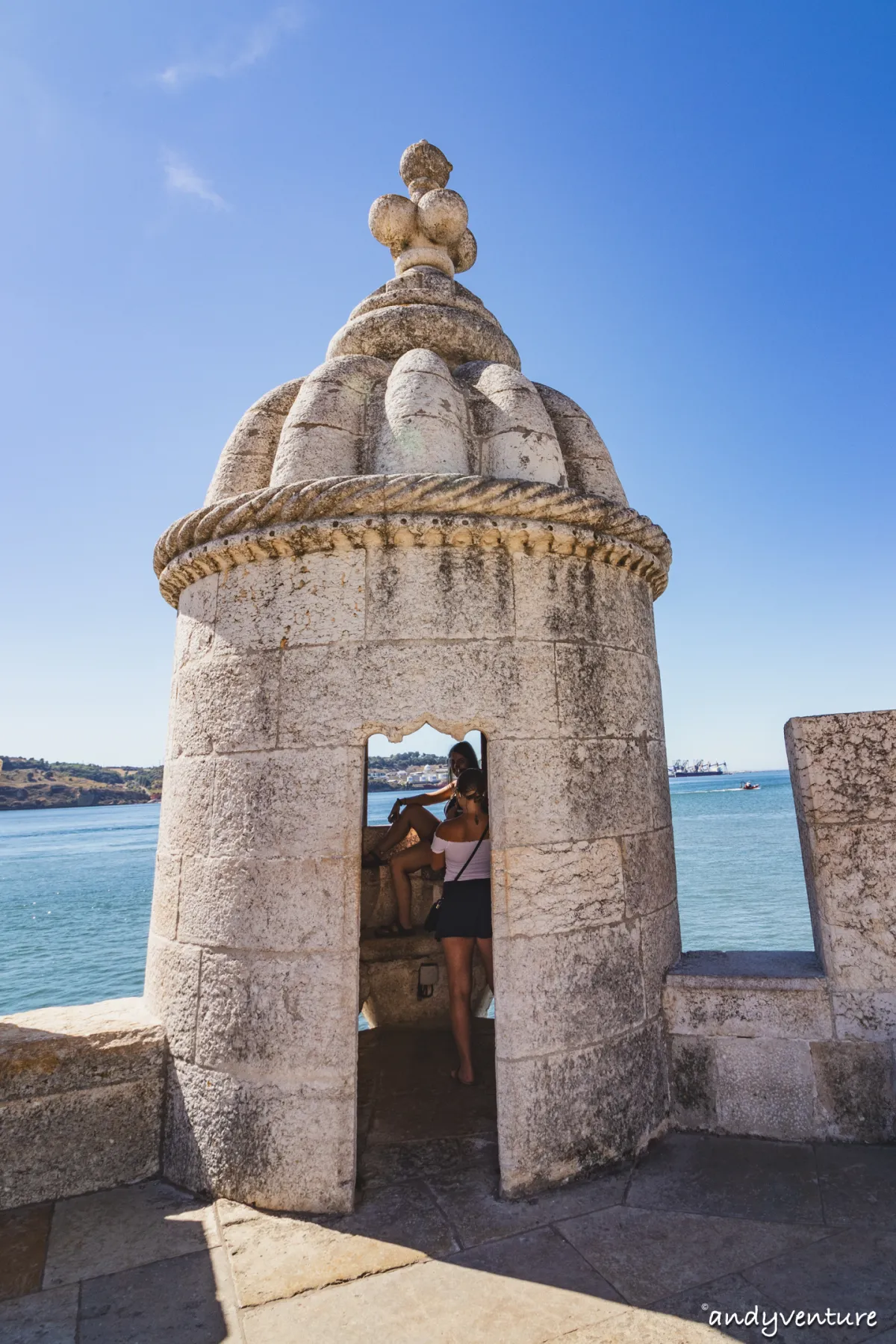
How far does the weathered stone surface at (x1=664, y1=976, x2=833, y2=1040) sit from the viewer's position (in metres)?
3.24

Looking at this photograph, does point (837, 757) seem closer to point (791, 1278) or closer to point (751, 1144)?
point (751, 1144)

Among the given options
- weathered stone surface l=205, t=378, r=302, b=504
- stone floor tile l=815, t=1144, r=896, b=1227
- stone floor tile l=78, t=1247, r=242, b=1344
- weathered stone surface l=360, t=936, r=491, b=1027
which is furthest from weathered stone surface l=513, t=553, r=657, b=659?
weathered stone surface l=360, t=936, r=491, b=1027

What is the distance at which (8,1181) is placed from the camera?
293cm

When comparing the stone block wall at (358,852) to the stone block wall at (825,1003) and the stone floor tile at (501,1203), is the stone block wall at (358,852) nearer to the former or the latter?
the stone floor tile at (501,1203)

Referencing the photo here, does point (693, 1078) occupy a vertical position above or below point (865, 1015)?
below

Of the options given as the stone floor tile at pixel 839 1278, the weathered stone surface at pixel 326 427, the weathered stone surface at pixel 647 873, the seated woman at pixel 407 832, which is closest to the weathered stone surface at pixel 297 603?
the weathered stone surface at pixel 326 427

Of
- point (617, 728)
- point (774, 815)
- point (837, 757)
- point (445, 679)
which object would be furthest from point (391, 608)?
point (774, 815)

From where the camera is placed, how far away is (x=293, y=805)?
118 inches

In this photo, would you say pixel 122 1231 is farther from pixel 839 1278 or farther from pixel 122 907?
pixel 122 907

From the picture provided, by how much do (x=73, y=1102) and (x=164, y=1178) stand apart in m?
0.51

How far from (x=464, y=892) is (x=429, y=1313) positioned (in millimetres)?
1745

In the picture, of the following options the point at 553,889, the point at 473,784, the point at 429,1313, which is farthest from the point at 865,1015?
the point at 429,1313

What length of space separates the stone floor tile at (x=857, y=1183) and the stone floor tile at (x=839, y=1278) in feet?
0.37

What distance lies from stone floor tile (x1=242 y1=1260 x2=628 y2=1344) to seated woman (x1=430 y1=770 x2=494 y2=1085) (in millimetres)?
1512
